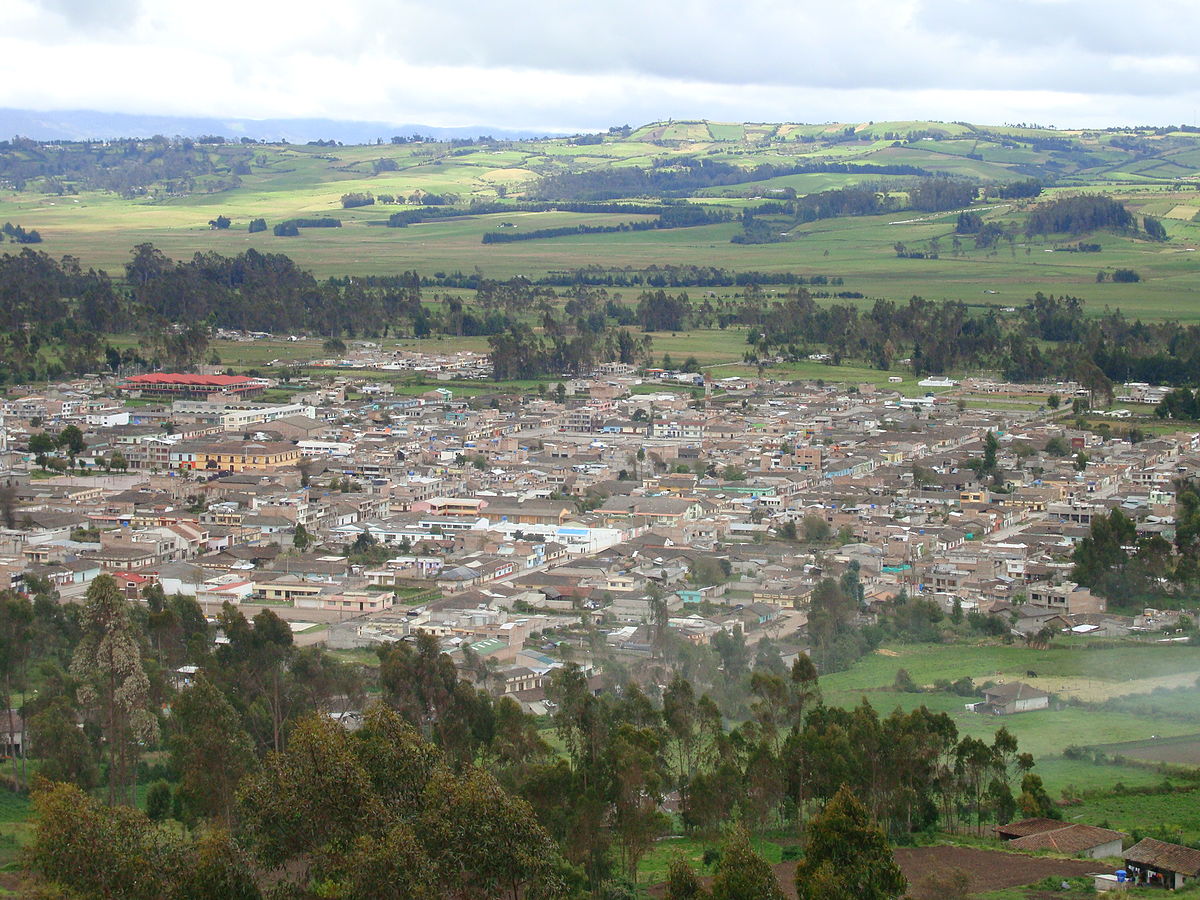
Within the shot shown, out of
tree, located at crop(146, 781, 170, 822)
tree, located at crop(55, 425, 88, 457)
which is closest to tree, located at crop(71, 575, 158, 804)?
tree, located at crop(146, 781, 170, 822)

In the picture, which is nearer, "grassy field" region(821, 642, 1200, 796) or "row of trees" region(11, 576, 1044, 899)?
"row of trees" region(11, 576, 1044, 899)

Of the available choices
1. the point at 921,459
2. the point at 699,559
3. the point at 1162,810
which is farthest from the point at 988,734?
the point at 921,459

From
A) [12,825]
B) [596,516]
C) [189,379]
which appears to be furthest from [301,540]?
[189,379]

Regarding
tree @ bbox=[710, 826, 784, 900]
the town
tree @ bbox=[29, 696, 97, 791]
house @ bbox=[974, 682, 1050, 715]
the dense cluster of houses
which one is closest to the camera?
tree @ bbox=[710, 826, 784, 900]

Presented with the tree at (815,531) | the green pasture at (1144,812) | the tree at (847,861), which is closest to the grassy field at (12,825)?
the tree at (847,861)

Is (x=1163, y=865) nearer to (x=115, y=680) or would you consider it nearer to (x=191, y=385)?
(x=115, y=680)

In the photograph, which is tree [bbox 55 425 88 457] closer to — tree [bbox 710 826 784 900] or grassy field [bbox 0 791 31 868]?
grassy field [bbox 0 791 31 868]

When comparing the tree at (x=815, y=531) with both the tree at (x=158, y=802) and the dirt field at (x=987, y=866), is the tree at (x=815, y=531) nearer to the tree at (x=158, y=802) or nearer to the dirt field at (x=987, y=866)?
the dirt field at (x=987, y=866)

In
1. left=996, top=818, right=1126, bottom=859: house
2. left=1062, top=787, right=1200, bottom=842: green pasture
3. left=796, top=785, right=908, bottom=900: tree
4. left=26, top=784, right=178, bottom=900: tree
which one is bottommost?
left=1062, top=787, right=1200, bottom=842: green pasture
